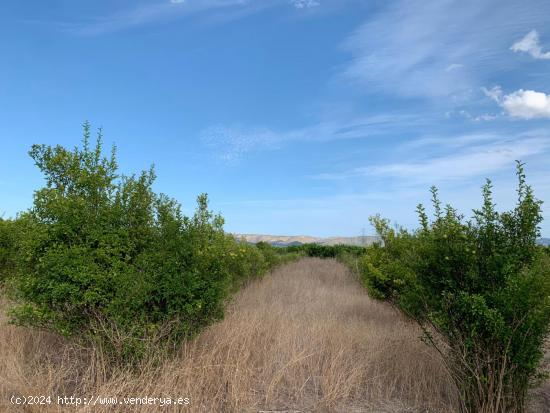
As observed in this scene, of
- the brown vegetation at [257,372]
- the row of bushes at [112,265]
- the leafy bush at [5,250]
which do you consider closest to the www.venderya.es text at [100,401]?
the brown vegetation at [257,372]

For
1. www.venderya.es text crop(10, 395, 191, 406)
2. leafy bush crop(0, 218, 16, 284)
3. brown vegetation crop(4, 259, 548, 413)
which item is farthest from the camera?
leafy bush crop(0, 218, 16, 284)

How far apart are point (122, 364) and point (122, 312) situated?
619 millimetres

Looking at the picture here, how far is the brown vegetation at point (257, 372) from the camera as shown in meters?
4.46

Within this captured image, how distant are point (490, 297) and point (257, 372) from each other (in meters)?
2.78

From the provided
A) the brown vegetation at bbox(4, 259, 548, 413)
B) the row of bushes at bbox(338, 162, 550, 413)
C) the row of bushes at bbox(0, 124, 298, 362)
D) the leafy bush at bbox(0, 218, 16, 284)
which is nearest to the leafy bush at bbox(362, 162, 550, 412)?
the row of bushes at bbox(338, 162, 550, 413)

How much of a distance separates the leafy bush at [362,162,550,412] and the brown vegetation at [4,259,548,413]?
62cm

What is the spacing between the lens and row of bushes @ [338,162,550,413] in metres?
4.13

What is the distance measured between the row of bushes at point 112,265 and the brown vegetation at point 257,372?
14.8 inches

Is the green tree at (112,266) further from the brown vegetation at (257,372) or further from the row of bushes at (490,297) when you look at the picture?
the row of bushes at (490,297)

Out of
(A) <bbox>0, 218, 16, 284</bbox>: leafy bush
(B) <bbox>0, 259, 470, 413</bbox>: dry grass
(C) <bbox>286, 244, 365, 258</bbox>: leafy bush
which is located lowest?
(B) <bbox>0, 259, 470, 413</bbox>: dry grass

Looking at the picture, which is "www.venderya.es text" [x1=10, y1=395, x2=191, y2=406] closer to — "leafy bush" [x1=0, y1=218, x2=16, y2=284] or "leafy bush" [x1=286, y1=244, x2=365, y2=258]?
"leafy bush" [x1=0, y1=218, x2=16, y2=284]

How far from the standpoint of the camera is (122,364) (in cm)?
497

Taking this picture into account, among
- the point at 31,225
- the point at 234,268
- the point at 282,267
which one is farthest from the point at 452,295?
the point at 282,267

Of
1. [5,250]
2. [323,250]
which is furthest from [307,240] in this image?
[5,250]
